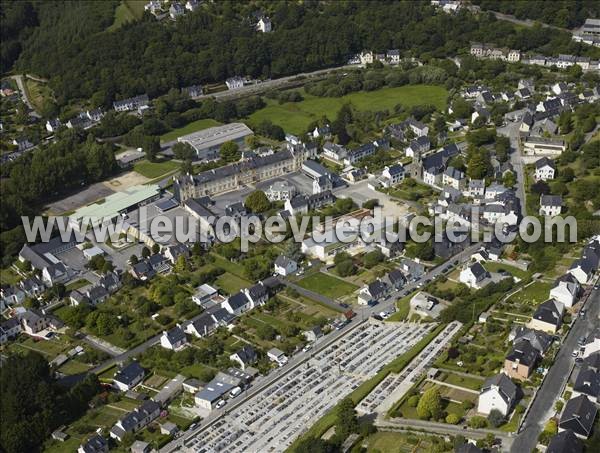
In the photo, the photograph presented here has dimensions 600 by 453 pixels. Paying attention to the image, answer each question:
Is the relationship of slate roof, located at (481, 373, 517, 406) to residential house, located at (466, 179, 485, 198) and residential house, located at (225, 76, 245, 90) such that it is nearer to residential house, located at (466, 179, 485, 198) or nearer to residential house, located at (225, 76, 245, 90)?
residential house, located at (466, 179, 485, 198)

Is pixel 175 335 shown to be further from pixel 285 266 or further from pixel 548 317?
pixel 548 317

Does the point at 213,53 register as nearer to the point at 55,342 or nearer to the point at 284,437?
the point at 55,342

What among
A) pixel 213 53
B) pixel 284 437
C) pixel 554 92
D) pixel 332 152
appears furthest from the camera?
pixel 213 53

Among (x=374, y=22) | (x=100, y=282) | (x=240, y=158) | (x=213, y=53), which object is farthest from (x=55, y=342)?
(x=374, y=22)

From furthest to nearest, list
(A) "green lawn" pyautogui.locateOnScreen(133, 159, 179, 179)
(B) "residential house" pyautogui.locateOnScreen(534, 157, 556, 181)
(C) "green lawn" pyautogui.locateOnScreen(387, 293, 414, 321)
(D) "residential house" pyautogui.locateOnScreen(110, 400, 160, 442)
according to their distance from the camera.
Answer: (A) "green lawn" pyautogui.locateOnScreen(133, 159, 179, 179)
(B) "residential house" pyautogui.locateOnScreen(534, 157, 556, 181)
(C) "green lawn" pyautogui.locateOnScreen(387, 293, 414, 321)
(D) "residential house" pyautogui.locateOnScreen(110, 400, 160, 442)

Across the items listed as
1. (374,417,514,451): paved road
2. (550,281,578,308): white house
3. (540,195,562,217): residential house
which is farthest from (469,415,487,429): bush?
(540,195,562,217): residential house

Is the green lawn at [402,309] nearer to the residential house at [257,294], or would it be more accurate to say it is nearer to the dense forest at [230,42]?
the residential house at [257,294]
